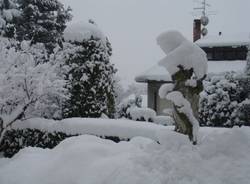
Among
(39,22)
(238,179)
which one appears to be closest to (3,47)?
(238,179)

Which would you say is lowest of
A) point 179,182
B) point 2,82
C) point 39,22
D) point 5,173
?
point 5,173

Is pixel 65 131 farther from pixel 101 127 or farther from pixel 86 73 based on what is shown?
pixel 86 73

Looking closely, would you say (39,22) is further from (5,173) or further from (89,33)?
(5,173)

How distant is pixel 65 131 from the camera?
11.0m

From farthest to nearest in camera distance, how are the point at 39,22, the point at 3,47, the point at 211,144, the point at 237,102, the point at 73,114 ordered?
the point at 39,22 → the point at 237,102 → the point at 73,114 → the point at 3,47 → the point at 211,144

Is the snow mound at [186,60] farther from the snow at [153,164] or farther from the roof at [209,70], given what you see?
the roof at [209,70]

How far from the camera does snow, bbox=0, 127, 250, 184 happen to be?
232 inches

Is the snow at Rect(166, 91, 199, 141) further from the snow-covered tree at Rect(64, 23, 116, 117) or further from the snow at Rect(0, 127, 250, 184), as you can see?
the snow-covered tree at Rect(64, 23, 116, 117)

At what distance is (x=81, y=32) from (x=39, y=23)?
1027 centimetres

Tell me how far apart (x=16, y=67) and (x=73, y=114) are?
8.71ft

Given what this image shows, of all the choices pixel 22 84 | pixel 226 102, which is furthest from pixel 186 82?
pixel 226 102

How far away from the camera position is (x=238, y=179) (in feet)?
19.0

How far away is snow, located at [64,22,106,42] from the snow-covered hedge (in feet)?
10.9

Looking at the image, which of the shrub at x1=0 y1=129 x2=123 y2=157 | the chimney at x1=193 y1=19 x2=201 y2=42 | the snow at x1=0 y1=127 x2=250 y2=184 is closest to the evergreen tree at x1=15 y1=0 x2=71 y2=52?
the chimney at x1=193 y1=19 x2=201 y2=42
